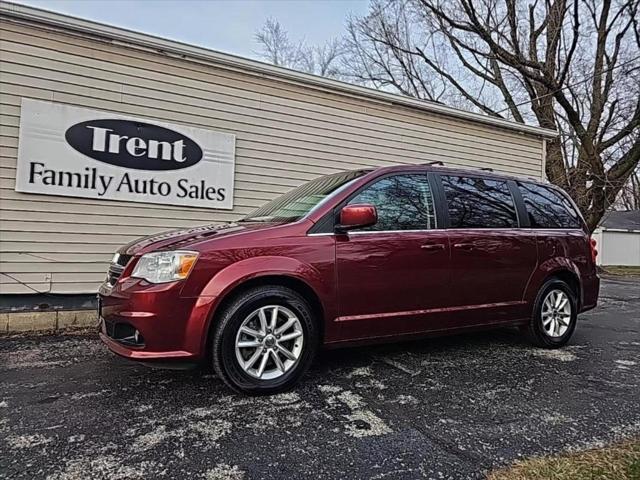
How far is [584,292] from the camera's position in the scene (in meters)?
4.52

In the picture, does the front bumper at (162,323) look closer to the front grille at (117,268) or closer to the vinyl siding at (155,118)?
the front grille at (117,268)

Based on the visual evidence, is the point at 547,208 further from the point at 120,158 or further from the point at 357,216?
the point at 120,158

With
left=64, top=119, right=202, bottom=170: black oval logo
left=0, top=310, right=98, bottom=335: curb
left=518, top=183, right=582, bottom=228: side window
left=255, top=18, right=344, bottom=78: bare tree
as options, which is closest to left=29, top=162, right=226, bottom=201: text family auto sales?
left=64, top=119, right=202, bottom=170: black oval logo

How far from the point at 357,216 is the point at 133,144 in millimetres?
3374

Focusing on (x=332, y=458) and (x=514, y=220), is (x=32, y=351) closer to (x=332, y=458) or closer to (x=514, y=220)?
(x=332, y=458)

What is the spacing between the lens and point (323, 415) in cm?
263

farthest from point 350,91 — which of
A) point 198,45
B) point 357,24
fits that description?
point 357,24

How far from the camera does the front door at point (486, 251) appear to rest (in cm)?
374

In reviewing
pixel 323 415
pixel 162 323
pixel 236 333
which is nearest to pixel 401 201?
pixel 236 333

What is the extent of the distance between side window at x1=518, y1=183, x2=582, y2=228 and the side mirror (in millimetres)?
1961

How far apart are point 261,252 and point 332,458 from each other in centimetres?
134

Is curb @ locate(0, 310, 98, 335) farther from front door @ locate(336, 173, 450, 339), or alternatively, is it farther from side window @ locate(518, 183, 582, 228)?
side window @ locate(518, 183, 582, 228)

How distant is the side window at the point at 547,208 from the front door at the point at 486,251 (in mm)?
222

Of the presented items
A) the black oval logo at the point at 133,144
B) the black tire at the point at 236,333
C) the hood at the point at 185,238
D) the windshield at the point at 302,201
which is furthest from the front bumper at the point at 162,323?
the black oval logo at the point at 133,144
